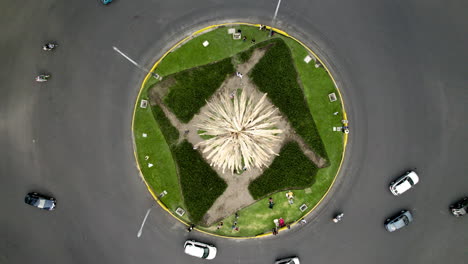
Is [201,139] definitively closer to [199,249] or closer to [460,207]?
[199,249]

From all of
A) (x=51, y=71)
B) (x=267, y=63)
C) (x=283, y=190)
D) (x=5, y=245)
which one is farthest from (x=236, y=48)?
(x=5, y=245)

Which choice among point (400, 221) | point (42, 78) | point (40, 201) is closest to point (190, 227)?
point (40, 201)

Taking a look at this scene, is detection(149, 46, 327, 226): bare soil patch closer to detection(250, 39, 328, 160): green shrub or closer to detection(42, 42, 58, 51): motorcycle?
detection(250, 39, 328, 160): green shrub

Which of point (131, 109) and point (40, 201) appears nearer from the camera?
point (40, 201)

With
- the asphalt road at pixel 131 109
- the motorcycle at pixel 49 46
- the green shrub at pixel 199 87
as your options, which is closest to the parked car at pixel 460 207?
the asphalt road at pixel 131 109

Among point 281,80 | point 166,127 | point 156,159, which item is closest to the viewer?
point 281,80

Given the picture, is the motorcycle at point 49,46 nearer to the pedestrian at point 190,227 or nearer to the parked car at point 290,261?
the pedestrian at point 190,227

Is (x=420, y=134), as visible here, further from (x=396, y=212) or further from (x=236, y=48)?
(x=236, y=48)
